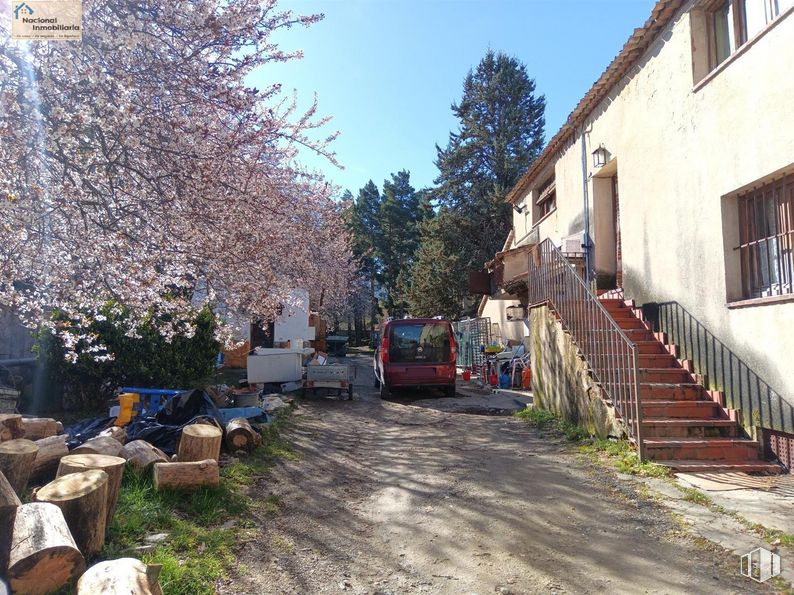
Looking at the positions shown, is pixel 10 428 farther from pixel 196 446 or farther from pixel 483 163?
pixel 483 163

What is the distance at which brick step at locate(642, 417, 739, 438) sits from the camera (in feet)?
19.6

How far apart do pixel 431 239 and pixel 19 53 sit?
1015 inches

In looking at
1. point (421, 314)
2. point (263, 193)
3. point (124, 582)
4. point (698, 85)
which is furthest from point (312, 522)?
point (421, 314)

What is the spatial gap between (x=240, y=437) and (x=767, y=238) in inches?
242

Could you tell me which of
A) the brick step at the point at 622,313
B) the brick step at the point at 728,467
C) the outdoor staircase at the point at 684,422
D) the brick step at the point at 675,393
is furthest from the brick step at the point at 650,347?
the brick step at the point at 728,467

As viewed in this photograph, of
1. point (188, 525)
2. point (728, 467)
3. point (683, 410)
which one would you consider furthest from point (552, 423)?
point (188, 525)

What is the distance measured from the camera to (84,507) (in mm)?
3412

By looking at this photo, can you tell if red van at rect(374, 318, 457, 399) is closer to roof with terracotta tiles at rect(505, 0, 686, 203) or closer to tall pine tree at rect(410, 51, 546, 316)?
roof with terracotta tiles at rect(505, 0, 686, 203)

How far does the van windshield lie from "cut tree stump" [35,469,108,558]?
29.3 ft

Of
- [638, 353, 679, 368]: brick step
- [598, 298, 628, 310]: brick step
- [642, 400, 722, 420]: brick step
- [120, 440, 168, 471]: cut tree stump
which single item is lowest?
[120, 440, 168, 471]: cut tree stump

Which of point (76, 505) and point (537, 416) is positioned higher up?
point (76, 505)

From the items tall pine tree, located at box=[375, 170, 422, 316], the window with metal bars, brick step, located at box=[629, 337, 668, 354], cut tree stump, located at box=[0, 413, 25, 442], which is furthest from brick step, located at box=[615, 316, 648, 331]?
tall pine tree, located at box=[375, 170, 422, 316]

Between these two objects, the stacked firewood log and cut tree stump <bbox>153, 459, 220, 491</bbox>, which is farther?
cut tree stump <bbox>153, 459, 220, 491</bbox>

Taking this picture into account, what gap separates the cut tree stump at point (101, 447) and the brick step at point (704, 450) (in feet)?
16.7
